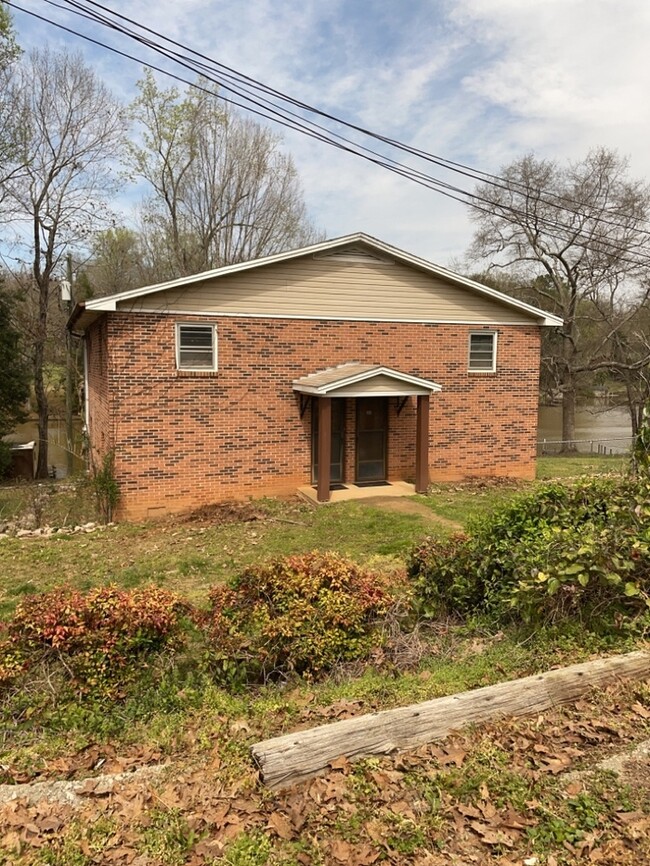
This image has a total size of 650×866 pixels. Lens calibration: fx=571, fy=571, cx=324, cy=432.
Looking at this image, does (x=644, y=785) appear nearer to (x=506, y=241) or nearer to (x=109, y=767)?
(x=109, y=767)

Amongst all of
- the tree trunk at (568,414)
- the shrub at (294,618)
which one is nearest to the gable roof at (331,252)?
the shrub at (294,618)

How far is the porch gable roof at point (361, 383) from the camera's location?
11277mm

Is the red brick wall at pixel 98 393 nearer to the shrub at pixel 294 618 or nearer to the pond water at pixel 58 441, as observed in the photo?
the pond water at pixel 58 441

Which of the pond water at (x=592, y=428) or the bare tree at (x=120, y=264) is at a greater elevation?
the bare tree at (x=120, y=264)

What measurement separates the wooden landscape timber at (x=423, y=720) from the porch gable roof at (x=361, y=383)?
7.86 m

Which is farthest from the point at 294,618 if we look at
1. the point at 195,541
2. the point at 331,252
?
the point at 331,252

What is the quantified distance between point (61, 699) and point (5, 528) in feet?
25.5

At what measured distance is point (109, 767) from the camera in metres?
3.38

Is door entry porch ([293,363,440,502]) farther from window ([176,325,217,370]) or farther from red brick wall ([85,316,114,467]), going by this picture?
red brick wall ([85,316,114,467])

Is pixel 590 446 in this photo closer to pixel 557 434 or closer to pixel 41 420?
pixel 557 434

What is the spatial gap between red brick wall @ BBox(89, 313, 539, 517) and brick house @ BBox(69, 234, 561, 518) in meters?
0.03

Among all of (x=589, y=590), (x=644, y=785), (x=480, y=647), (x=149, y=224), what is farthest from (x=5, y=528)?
(x=149, y=224)

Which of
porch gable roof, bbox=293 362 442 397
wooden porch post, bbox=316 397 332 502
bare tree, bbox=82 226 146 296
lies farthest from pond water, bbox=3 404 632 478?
wooden porch post, bbox=316 397 332 502

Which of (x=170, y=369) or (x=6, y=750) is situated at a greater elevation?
(x=170, y=369)
